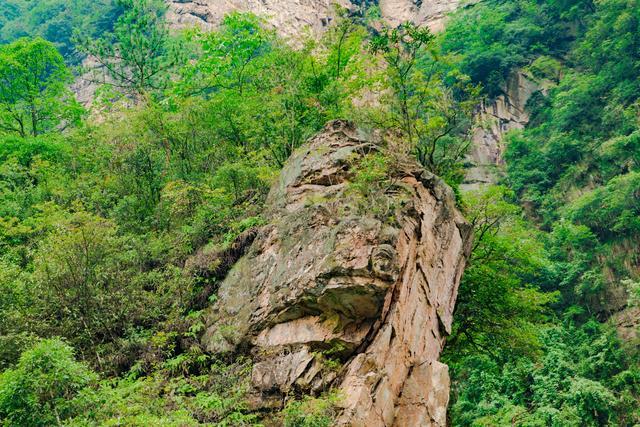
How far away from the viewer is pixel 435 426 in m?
10.6

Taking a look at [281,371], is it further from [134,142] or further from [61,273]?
[134,142]

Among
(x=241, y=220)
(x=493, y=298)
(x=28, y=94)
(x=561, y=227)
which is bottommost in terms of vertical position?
(x=561, y=227)

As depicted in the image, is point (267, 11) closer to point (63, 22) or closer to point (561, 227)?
point (63, 22)

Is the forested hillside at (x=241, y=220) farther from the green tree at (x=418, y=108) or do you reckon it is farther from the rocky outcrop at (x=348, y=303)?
the rocky outcrop at (x=348, y=303)

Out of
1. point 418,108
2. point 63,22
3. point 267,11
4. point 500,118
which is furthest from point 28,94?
point 500,118

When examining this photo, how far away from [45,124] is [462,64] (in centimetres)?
3064

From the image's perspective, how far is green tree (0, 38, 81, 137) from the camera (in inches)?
938

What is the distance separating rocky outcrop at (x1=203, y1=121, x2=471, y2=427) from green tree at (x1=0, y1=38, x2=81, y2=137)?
15753 millimetres

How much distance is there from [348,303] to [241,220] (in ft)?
14.6

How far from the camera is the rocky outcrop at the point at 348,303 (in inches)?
407

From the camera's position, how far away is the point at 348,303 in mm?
10727

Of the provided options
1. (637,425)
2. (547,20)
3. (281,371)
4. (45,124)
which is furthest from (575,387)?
(547,20)

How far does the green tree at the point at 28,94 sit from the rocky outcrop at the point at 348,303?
15.8 m

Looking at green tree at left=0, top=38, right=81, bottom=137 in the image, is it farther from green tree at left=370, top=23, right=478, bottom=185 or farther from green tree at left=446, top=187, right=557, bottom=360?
green tree at left=446, top=187, right=557, bottom=360
